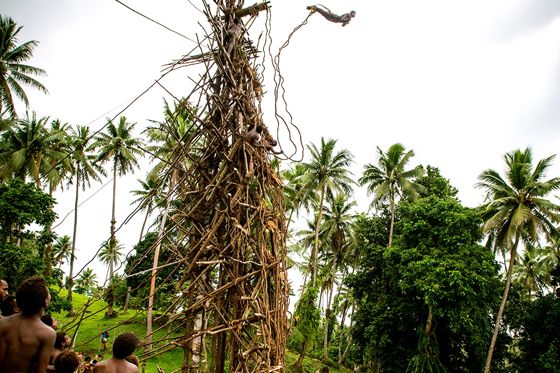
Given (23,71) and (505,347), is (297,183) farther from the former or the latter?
(23,71)

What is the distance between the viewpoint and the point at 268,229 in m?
2.17

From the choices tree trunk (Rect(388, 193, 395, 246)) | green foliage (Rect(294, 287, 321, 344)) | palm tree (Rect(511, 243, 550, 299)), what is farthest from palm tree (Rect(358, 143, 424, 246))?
palm tree (Rect(511, 243, 550, 299))

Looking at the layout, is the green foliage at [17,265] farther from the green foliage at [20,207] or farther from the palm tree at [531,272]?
the palm tree at [531,272]

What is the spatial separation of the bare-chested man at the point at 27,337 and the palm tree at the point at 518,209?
19.1 m

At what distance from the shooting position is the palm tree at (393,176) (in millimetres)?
23250

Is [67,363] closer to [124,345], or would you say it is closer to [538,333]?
[124,345]

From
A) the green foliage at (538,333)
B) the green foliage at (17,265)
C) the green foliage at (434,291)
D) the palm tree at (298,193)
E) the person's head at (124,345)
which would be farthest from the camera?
the palm tree at (298,193)

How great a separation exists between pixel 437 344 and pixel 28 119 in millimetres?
24329

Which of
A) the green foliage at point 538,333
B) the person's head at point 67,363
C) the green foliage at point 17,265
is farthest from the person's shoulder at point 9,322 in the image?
the green foliage at point 538,333

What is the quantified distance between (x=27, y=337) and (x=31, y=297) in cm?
22

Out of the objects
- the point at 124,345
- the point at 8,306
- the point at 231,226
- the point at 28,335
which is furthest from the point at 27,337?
the point at 8,306

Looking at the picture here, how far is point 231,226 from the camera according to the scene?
202 cm

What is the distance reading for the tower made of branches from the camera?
1.92 metres

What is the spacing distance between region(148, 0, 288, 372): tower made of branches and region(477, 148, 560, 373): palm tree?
18372 millimetres
